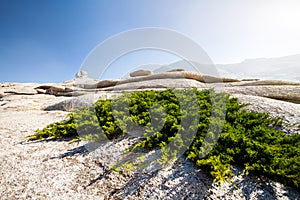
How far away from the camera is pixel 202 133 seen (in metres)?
4.09

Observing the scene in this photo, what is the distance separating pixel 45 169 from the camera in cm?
370

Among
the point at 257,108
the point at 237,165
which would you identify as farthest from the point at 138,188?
the point at 257,108

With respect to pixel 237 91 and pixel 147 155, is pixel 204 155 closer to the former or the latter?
pixel 147 155

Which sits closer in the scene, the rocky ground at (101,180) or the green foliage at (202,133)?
the rocky ground at (101,180)

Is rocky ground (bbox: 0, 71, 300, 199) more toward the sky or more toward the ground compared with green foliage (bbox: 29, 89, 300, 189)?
more toward the ground

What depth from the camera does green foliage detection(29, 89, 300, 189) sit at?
327 cm

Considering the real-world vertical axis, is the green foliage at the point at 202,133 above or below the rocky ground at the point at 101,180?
above

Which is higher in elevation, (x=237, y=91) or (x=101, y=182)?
(x=237, y=91)

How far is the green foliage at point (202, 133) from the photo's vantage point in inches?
129

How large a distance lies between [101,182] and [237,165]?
8.90ft

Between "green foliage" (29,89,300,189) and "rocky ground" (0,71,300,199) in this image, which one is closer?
"rocky ground" (0,71,300,199)

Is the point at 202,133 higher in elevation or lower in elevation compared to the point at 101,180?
higher

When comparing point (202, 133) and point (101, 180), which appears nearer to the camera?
point (101, 180)

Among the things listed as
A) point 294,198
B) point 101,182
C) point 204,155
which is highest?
point 204,155
